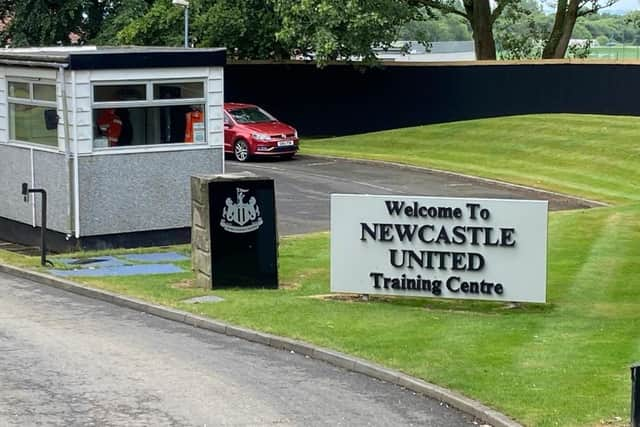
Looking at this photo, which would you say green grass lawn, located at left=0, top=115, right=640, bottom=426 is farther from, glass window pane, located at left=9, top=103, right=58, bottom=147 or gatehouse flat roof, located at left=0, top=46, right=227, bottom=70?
gatehouse flat roof, located at left=0, top=46, right=227, bottom=70

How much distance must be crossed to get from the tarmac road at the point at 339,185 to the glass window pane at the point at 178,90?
3168 millimetres

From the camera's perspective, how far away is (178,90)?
19.3m

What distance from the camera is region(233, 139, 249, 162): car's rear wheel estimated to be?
33938mm

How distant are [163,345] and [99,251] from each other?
266 inches

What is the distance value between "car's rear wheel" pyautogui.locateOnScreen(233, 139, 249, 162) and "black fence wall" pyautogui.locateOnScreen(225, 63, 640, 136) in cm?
821

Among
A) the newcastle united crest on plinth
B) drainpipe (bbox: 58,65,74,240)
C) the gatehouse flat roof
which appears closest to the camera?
the newcastle united crest on plinth

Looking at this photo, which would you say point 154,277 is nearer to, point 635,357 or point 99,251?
point 99,251

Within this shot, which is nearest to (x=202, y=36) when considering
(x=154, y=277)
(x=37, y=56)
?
(x=37, y=56)

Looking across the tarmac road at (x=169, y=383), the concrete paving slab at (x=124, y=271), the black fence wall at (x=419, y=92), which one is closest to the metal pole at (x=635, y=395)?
the tarmac road at (x=169, y=383)

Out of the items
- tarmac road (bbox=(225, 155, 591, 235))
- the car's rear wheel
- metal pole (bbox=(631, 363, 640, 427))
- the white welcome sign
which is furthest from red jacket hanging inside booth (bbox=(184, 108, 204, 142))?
the car's rear wheel

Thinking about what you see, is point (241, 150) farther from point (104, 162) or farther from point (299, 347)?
point (299, 347)

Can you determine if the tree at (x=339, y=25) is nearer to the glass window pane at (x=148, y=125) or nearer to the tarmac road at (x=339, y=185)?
the tarmac road at (x=339, y=185)

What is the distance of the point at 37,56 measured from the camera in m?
18.8

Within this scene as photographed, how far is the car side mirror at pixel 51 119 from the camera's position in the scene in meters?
18.8
